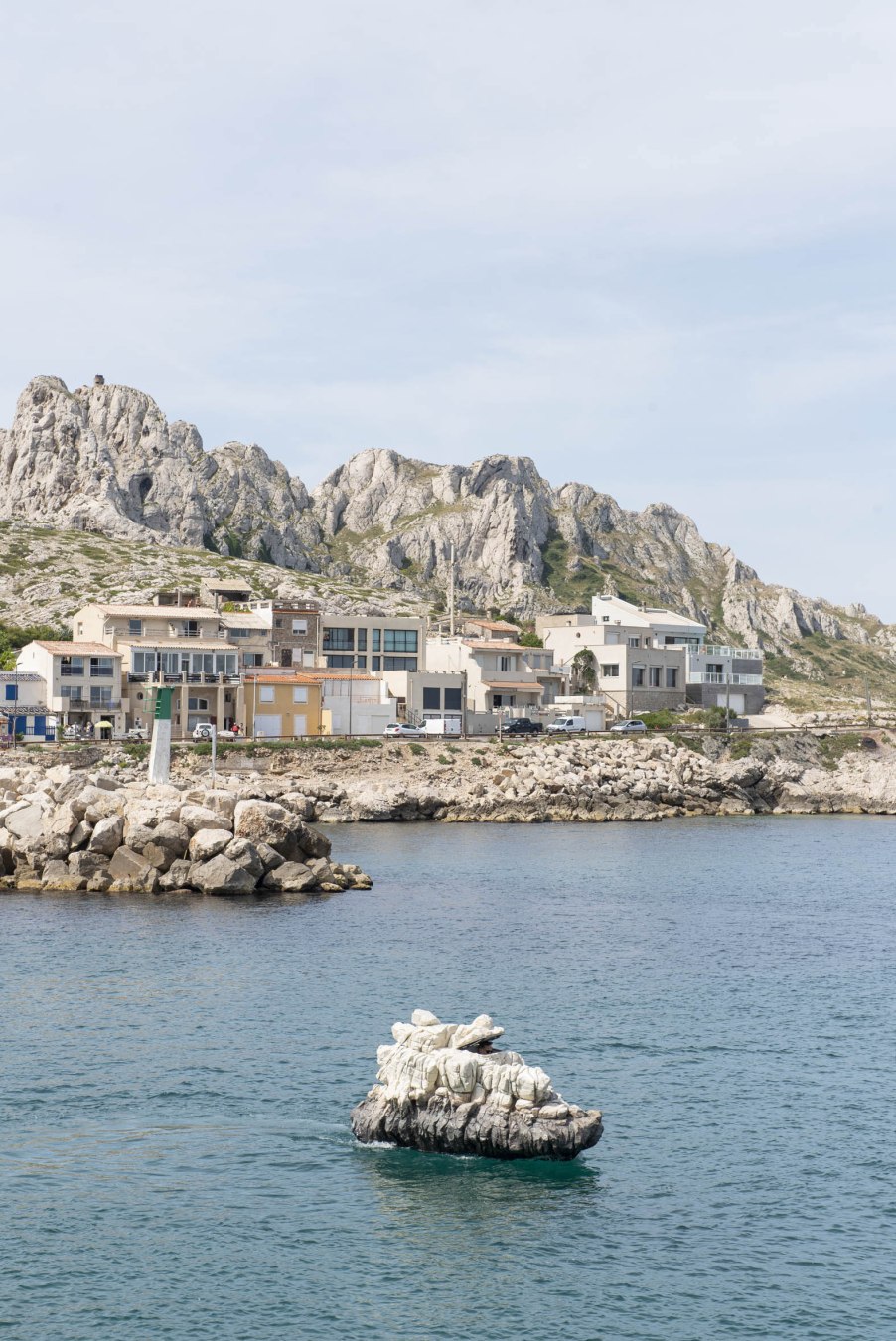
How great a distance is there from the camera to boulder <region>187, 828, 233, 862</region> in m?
62.8

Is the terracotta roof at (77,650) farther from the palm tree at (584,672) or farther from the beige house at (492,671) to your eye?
the palm tree at (584,672)

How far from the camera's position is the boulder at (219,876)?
61.5m

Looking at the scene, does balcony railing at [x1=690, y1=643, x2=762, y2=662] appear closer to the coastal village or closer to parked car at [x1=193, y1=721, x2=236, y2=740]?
the coastal village

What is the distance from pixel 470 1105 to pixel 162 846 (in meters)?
39.2

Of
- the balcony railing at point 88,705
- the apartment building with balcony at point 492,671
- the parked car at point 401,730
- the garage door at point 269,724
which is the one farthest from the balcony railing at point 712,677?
the balcony railing at point 88,705

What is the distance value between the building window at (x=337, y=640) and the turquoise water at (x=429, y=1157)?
7982 centimetres

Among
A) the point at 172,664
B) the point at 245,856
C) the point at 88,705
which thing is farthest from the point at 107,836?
the point at 172,664

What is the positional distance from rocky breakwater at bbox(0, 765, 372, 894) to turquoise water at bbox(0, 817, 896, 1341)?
672 centimetres

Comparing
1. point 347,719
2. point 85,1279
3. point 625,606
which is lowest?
point 85,1279

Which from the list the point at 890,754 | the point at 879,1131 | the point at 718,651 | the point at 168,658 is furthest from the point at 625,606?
the point at 879,1131

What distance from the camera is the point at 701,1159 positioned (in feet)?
89.3

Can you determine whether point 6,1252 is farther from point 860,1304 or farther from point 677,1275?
point 860,1304

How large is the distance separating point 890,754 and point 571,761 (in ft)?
126

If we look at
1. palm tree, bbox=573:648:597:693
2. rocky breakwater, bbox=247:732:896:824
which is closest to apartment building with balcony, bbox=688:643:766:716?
palm tree, bbox=573:648:597:693
